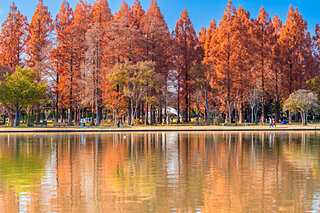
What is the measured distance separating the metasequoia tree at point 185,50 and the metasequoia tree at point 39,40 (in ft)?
73.6

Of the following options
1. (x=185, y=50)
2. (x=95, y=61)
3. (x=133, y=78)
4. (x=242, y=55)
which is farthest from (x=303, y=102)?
(x=95, y=61)

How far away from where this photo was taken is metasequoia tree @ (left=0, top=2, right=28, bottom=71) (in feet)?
233

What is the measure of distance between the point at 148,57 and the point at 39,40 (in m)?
18.5

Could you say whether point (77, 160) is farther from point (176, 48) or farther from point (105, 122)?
point (176, 48)

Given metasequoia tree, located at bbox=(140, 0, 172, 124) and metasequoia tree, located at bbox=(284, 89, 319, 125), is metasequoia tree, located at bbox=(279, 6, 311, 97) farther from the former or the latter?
metasequoia tree, located at bbox=(140, 0, 172, 124)

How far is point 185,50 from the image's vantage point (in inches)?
2840

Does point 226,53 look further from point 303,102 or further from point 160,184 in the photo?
point 160,184

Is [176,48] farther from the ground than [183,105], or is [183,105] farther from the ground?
[176,48]

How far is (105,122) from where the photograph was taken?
192 ft

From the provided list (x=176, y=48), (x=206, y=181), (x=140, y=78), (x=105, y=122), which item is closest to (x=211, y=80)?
(x=176, y=48)

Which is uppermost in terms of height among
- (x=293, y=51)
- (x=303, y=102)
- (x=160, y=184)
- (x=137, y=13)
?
(x=137, y=13)

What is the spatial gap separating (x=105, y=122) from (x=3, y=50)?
2655 cm

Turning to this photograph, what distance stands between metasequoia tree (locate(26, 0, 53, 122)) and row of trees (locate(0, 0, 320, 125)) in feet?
0.54

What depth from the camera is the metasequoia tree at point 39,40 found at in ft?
213
